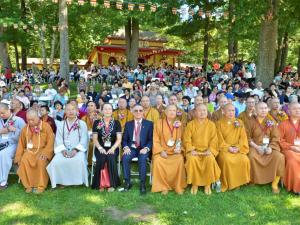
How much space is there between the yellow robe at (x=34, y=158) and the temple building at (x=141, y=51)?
1120 inches

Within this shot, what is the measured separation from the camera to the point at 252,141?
6.61 m

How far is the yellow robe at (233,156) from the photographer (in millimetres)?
6164

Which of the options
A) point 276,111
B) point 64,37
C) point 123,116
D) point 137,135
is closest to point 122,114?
point 123,116

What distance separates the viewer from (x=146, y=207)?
18.4ft

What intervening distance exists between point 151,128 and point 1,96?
31.1 feet

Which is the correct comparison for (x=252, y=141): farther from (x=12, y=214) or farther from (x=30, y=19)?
(x=30, y=19)

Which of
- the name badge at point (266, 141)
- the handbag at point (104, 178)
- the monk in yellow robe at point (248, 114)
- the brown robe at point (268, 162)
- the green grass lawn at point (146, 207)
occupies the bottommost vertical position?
the green grass lawn at point (146, 207)

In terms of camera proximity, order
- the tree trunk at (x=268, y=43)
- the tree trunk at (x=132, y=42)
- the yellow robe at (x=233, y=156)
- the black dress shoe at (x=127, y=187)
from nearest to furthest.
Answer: the yellow robe at (x=233, y=156), the black dress shoe at (x=127, y=187), the tree trunk at (x=268, y=43), the tree trunk at (x=132, y=42)

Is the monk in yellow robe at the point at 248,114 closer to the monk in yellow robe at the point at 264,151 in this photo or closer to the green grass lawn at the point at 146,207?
the monk in yellow robe at the point at 264,151

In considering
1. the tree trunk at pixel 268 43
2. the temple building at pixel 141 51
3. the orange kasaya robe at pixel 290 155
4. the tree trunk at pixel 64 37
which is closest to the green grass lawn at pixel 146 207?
the orange kasaya robe at pixel 290 155

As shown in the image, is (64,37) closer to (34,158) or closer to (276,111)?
(34,158)

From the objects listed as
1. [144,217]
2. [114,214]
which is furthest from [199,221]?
[114,214]

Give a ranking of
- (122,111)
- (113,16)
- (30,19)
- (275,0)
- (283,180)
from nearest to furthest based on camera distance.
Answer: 1. (283,180)
2. (122,111)
3. (275,0)
4. (113,16)
5. (30,19)

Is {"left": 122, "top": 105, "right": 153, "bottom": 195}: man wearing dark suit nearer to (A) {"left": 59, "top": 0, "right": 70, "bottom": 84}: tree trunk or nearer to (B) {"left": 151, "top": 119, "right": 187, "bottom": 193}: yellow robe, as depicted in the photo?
(B) {"left": 151, "top": 119, "right": 187, "bottom": 193}: yellow robe
